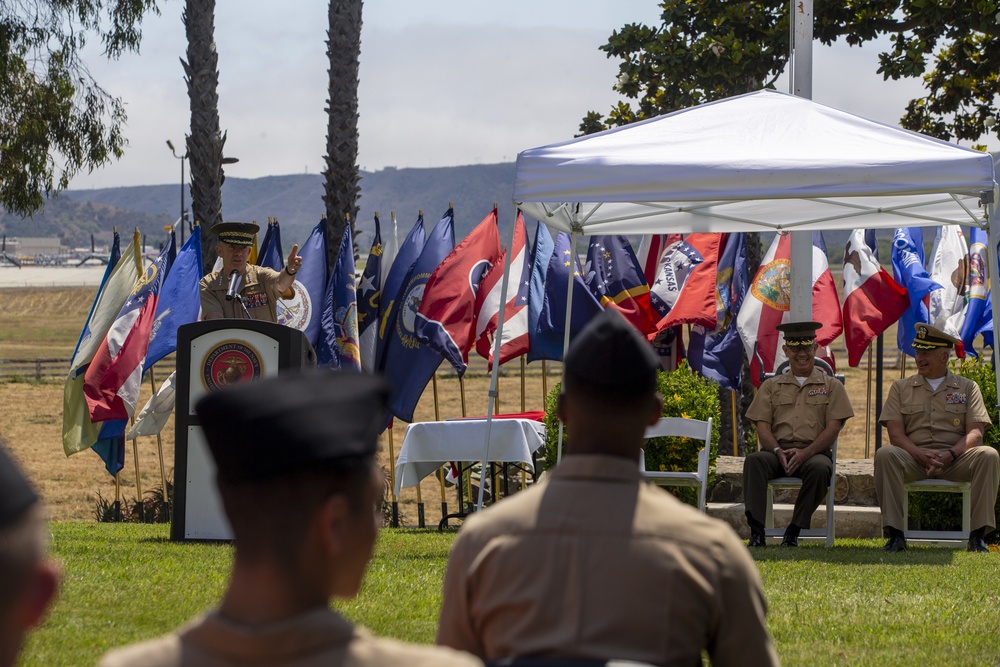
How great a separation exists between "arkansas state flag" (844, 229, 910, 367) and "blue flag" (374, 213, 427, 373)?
165 inches

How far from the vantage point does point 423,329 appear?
470 inches

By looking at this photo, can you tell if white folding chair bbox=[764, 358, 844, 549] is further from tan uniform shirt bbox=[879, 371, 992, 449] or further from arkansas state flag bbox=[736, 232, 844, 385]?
arkansas state flag bbox=[736, 232, 844, 385]

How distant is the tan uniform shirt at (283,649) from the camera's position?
1.68m

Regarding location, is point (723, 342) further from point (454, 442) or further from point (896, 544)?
Answer: point (896, 544)

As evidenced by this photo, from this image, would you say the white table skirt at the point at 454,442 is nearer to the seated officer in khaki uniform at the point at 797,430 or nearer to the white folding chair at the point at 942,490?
the seated officer in khaki uniform at the point at 797,430

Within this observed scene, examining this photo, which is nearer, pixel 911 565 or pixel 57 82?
pixel 911 565

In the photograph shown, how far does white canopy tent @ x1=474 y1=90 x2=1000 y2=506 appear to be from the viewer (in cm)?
748

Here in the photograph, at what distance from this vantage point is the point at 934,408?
9.22 metres

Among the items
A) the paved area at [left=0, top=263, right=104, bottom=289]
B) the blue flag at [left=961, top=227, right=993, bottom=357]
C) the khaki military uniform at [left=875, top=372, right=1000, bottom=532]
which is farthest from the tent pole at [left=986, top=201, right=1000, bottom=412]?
the paved area at [left=0, top=263, right=104, bottom=289]

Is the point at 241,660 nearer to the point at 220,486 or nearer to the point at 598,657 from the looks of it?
the point at 220,486

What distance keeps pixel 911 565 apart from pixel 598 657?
19.4 feet

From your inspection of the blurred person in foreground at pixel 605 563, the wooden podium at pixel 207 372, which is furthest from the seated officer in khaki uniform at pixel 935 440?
the blurred person in foreground at pixel 605 563

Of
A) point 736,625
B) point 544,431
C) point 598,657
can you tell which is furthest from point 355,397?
point 544,431

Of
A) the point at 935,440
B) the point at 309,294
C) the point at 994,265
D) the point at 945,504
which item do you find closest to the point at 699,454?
the point at 935,440
